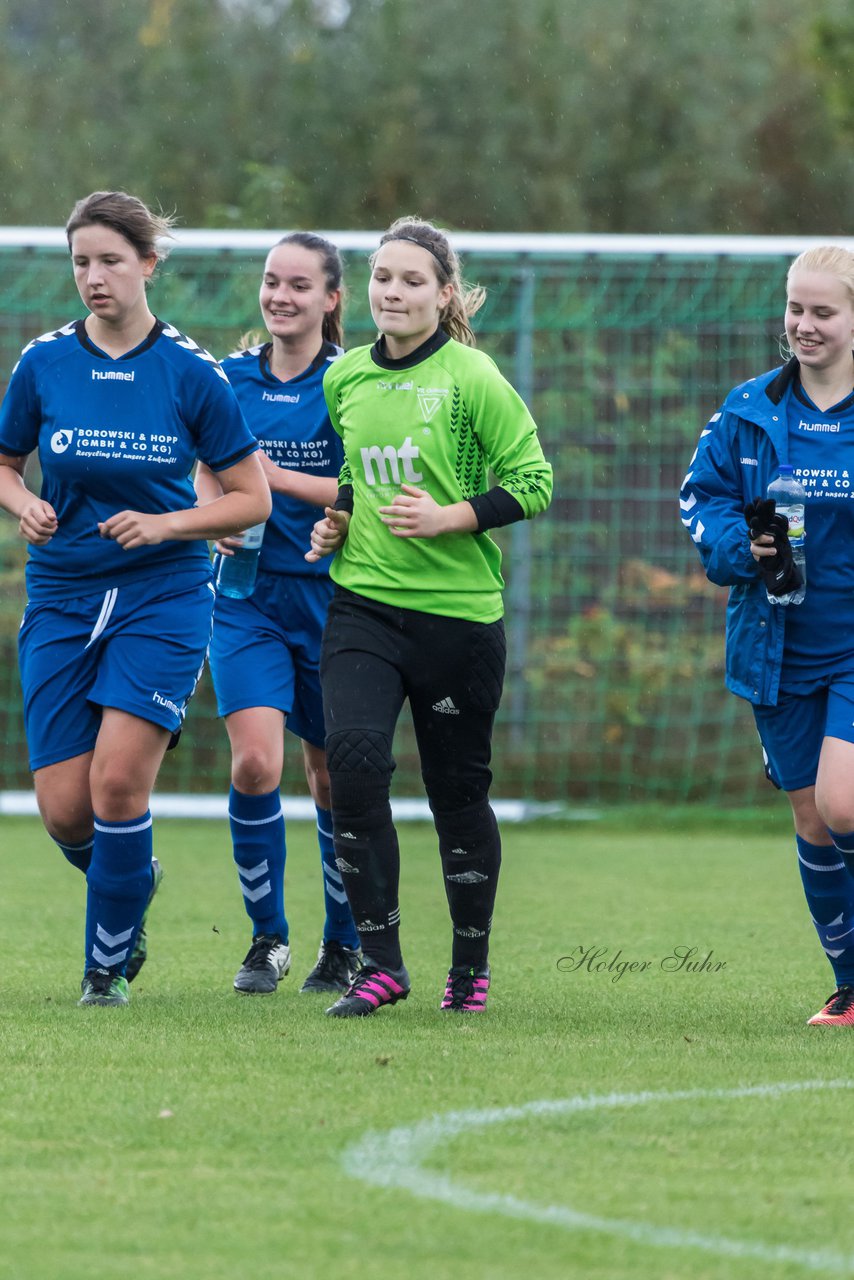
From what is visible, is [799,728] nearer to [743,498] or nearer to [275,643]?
[743,498]

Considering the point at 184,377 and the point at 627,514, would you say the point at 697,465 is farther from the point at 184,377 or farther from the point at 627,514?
the point at 627,514

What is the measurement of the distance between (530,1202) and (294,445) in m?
3.20

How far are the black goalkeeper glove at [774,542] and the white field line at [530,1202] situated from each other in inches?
50.4

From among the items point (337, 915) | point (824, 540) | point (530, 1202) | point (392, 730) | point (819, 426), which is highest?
point (819, 426)

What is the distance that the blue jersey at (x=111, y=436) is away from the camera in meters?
5.40

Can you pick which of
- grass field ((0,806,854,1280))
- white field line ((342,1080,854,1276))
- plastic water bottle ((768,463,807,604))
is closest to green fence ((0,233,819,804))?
grass field ((0,806,854,1280))

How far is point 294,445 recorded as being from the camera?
615cm

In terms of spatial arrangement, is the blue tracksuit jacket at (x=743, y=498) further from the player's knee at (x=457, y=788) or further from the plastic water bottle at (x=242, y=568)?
the plastic water bottle at (x=242, y=568)

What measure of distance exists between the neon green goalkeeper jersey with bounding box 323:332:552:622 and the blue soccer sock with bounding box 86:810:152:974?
92cm

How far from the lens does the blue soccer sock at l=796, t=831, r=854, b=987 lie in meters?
5.41

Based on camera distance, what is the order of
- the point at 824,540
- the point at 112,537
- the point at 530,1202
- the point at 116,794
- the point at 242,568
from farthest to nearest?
the point at 242,568 → the point at 116,794 → the point at 112,537 → the point at 824,540 → the point at 530,1202

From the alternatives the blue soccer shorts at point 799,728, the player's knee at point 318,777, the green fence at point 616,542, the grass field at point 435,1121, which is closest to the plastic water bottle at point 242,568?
the player's knee at point 318,777

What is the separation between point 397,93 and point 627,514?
50.7 feet

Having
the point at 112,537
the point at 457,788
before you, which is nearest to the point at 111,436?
the point at 112,537
